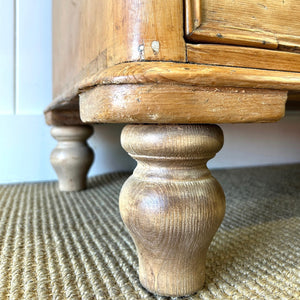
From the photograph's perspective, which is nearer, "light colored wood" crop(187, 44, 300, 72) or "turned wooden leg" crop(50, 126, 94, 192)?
"light colored wood" crop(187, 44, 300, 72)

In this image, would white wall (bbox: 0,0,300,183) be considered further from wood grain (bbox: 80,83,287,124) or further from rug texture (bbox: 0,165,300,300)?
wood grain (bbox: 80,83,287,124)

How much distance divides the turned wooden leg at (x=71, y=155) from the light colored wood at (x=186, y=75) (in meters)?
0.49

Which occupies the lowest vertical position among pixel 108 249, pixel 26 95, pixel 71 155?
pixel 108 249

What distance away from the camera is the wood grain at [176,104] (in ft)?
0.90

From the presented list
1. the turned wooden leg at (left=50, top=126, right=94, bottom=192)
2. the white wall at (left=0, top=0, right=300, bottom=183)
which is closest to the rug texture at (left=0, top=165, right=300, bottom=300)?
the turned wooden leg at (left=50, top=126, right=94, bottom=192)

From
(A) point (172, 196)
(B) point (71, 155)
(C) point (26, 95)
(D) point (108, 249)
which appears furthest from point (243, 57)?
(C) point (26, 95)

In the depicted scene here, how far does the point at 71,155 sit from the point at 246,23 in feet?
Answer: 1.83

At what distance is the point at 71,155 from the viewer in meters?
0.79

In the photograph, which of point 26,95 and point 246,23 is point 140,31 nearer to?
point 246,23

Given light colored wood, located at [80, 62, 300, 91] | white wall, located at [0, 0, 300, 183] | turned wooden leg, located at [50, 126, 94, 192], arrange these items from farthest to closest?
white wall, located at [0, 0, 300, 183], turned wooden leg, located at [50, 126, 94, 192], light colored wood, located at [80, 62, 300, 91]

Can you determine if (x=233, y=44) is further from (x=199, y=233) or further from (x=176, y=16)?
(x=199, y=233)

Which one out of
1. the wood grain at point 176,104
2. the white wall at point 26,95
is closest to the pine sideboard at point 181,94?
the wood grain at point 176,104

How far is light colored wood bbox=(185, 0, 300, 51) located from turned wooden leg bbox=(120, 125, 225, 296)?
0.08m

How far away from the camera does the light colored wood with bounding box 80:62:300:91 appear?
266mm
